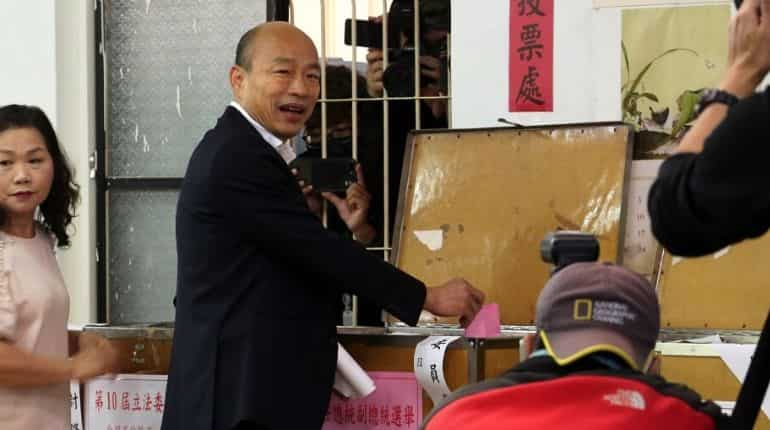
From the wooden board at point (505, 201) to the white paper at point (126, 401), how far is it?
3.14 ft

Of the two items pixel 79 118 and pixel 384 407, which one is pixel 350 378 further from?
pixel 79 118

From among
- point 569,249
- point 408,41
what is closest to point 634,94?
point 408,41

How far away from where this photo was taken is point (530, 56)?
4844 millimetres

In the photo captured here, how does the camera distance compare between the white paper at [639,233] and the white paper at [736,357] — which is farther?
the white paper at [639,233]

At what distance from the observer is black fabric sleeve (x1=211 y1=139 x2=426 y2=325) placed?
3623 millimetres

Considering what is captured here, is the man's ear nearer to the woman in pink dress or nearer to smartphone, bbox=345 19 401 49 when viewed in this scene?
the woman in pink dress

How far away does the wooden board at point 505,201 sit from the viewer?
4.33 meters

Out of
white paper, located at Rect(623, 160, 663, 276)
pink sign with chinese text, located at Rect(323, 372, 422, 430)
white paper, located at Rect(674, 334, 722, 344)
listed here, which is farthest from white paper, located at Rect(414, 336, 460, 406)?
white paper, located at Rect(623, 160, 663, 276)

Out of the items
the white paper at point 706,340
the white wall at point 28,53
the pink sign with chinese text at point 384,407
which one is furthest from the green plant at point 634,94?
the white wall at point 28,53

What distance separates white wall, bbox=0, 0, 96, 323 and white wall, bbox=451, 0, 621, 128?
6.34 ft

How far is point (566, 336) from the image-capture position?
225 centimetres

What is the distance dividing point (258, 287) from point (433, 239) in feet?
3.41

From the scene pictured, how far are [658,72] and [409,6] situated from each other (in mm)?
1305

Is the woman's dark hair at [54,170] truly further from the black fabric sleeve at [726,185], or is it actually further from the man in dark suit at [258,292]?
the black fabric sleeve at [726,185]
